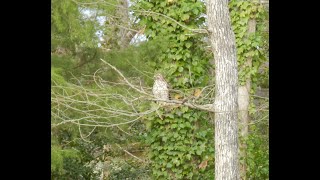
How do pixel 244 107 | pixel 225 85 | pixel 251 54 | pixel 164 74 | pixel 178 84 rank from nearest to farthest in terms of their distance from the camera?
1. pixel 225 85
2. pixel 164 74
3. pixel 178 84
4. pixel 251 54
5. pixel 244 107

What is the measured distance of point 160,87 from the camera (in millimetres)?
5398

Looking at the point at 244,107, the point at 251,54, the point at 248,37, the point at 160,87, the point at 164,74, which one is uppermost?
the point at 248,37

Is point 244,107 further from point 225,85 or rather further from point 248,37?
point 225,85

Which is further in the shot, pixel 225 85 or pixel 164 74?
pixel 164 74

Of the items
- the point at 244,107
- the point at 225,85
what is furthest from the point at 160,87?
the point at 244,107

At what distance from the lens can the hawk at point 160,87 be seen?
5363 millimetres

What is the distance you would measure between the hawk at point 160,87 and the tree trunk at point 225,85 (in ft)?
3.64

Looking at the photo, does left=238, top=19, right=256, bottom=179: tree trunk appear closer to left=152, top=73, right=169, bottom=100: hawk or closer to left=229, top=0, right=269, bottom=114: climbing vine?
left=229, top=0, right=269, bottom=114: climbing vine

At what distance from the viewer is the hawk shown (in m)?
5.36

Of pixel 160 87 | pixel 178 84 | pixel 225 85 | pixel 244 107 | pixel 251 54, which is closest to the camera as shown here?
pixel 225 85

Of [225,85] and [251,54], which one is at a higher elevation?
[251,54]

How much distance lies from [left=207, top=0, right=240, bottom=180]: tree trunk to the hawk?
1.11 meters

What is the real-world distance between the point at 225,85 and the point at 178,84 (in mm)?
1336
